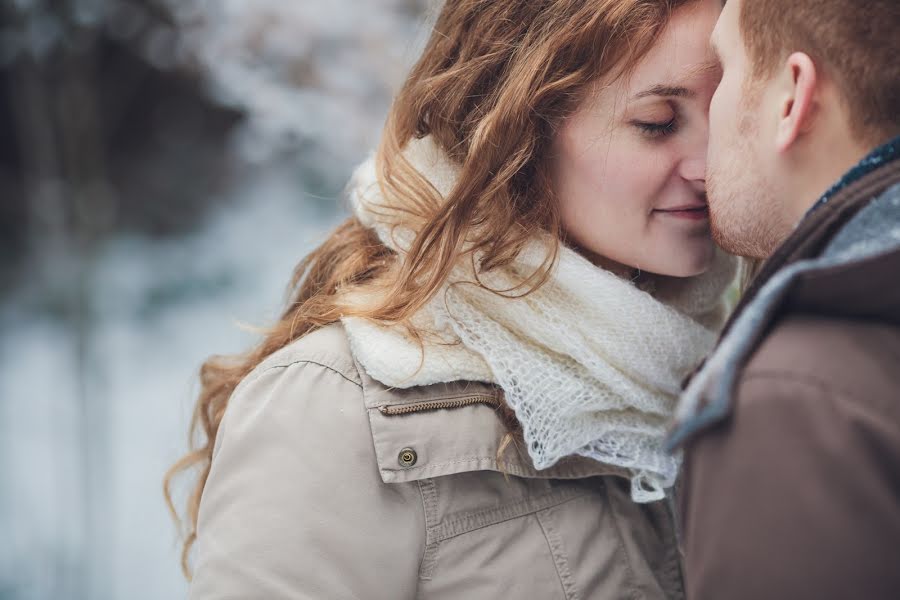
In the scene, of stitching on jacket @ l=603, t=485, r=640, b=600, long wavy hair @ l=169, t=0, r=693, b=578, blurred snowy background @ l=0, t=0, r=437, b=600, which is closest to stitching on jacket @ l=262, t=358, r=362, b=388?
long wavy hair @ l=169, t=0, r=693, b=578

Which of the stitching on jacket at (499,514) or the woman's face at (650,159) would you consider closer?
the stitching on jacket at (499,514)

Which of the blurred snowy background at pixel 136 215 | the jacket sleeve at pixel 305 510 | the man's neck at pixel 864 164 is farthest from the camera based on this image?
the blurred snowy background at pixel 136 215

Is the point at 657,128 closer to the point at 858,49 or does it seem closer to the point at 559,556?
the point at 858,49

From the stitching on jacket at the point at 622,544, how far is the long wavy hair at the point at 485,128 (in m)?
0.39

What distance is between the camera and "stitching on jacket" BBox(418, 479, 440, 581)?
1.34 metres

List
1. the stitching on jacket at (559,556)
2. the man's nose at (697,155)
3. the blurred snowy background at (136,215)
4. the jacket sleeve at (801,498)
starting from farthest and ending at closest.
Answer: the blurred snowy background at (136,215), the man's nose at (697,155), the stitching on jacket at (559,556), the jacket sleeve at (801,498)

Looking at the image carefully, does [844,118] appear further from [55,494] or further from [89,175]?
[55,494]

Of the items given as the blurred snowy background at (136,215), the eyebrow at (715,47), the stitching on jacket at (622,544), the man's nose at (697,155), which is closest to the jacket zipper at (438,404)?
the stitching on jacket at (622,544)

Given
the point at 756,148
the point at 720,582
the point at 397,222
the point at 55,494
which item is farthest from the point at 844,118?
the point at 55,494

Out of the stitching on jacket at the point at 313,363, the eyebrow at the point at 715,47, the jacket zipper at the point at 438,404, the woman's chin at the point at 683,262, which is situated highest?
the eyebrow at the point at 715,47

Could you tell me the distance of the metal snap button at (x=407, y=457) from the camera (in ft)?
4.33

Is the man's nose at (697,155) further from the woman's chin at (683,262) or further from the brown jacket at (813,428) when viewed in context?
the brown jacket at (813,428)

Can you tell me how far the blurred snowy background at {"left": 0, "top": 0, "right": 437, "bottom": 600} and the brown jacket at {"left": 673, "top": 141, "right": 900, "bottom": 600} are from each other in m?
2.55

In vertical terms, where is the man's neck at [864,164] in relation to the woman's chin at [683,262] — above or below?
above
